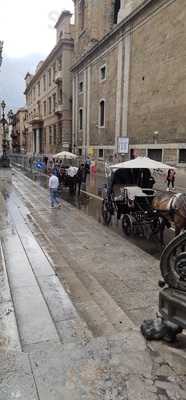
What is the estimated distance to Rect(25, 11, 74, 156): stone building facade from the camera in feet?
151

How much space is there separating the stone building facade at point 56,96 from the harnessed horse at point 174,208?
3723cm

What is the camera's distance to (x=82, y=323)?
14.3ft

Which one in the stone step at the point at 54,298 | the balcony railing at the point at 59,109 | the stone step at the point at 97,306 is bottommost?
the stone step at the point at 97,306

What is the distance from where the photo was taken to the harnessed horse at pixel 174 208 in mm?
7859

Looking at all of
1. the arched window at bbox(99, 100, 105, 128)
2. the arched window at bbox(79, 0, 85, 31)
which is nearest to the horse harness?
the arched window at bbox(99, 100, 105, 128)

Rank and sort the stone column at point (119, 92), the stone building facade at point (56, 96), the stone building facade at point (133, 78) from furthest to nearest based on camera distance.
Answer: the stone building facade at point (56, 96) → the stone column at point (119, 92) → the stone building facade at point (133, 78)

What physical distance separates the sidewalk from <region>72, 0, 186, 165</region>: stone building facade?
15.4m

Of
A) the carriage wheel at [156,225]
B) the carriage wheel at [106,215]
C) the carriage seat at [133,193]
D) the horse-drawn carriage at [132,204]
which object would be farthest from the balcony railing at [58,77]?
the carriage wheel at [156,225]

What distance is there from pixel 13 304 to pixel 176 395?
283 cm

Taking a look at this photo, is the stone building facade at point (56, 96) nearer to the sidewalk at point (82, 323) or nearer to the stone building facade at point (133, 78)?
the stone building facade at point (133, 78)

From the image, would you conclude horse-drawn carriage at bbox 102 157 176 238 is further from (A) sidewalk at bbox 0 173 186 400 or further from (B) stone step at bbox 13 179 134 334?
(B) stone step at bbox 13 179 134 334

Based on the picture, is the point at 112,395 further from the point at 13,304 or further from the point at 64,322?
the point at 13,304

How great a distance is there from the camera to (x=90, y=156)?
1475 inches

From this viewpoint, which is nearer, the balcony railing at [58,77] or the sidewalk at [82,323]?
the sidewalk at [82,323]
